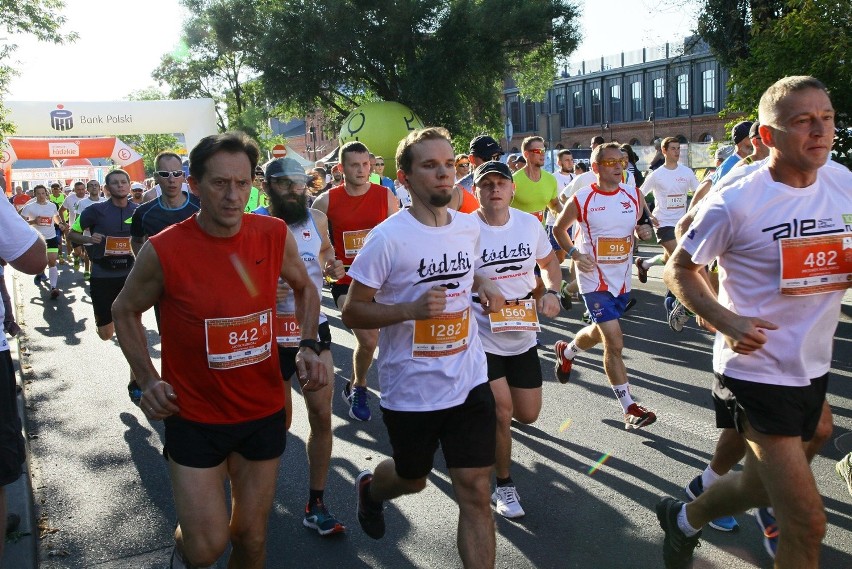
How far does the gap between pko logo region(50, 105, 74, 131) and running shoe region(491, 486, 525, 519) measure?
2817cm

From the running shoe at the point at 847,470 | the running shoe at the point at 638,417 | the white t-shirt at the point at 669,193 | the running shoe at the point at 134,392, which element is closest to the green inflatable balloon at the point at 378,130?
the white t-shirt at the point at 669,193

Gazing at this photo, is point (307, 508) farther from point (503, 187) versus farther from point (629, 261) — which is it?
point (629, 261)

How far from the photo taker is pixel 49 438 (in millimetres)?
6801

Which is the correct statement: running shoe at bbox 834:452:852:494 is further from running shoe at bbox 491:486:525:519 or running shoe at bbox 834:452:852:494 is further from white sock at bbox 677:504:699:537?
running shoe at bbox 491:486:525:519

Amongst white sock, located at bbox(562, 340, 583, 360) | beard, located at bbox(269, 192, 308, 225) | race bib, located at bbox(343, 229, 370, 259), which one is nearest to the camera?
beard, located at bbox(269, 192, 308, 225)

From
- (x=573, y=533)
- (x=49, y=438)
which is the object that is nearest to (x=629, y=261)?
(x=573, y=533)

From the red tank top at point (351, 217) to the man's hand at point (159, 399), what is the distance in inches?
144

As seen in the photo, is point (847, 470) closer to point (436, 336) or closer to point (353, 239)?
point (436, 336)

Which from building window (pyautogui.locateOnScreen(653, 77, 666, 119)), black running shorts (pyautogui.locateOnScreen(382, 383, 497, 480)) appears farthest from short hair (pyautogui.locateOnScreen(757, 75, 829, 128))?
building window (pyautogui.locateOnScreen(653, 77, 666, 119))

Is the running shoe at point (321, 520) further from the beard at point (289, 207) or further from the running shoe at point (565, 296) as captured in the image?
the running shoe at point (565, 296)

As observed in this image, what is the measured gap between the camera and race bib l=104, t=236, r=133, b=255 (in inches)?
328

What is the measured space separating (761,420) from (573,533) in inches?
60.5

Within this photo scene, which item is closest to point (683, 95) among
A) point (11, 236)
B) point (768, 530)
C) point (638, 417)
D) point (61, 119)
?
point (61, 119)

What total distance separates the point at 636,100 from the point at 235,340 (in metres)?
58.6
